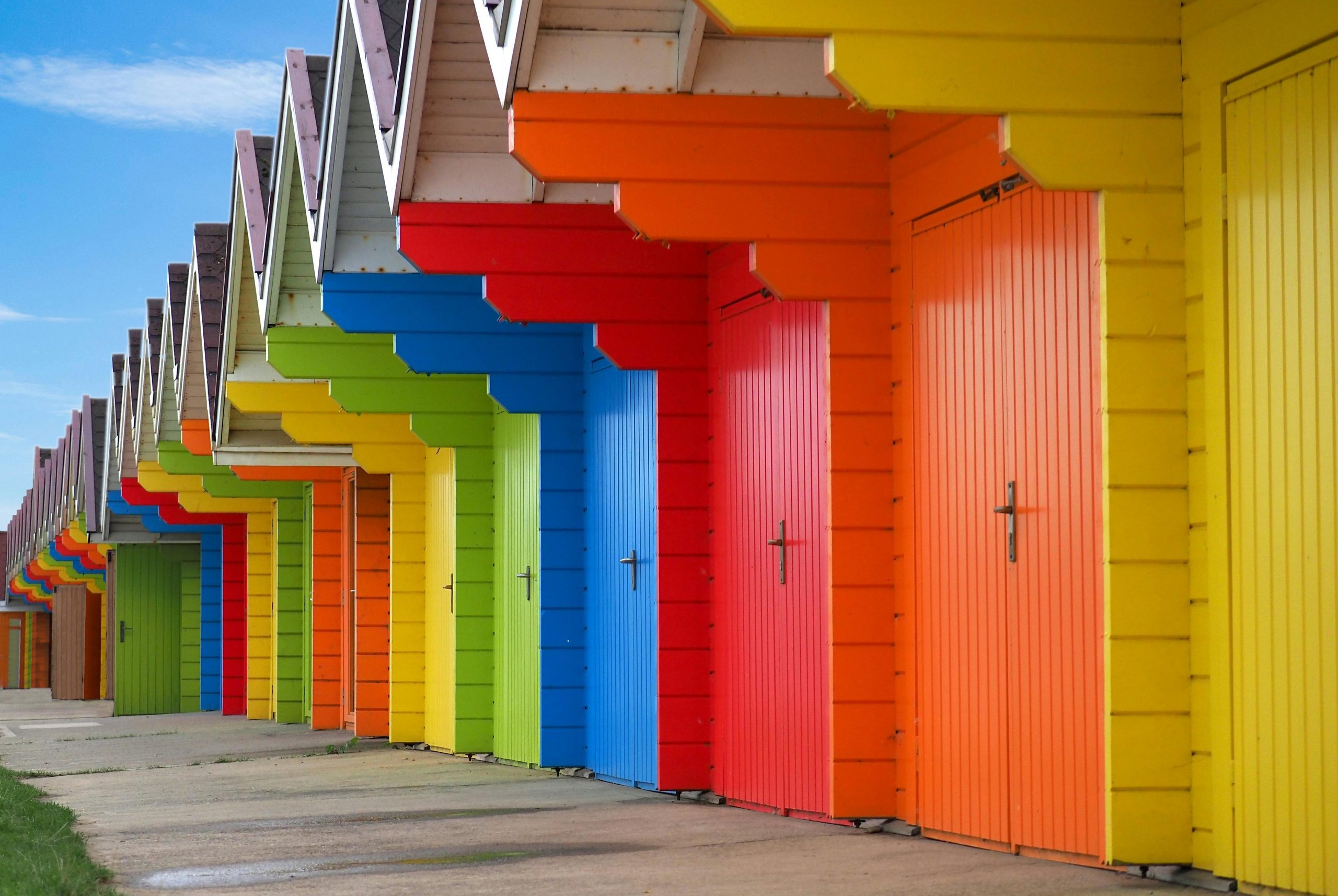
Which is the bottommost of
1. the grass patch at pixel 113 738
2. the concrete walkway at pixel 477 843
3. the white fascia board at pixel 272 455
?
the grass patch at pixel 113 738

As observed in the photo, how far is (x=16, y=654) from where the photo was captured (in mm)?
63656

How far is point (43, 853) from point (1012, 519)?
453 centimetres

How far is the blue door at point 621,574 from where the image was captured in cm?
1021

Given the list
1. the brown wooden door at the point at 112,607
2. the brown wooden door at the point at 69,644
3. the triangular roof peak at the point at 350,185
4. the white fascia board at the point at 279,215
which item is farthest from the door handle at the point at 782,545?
the brown wooden door at the point at 69,644

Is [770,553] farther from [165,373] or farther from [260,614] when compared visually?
[260,614]

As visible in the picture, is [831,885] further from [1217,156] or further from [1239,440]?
[1217,156]

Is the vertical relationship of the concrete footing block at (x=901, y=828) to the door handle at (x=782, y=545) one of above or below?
below

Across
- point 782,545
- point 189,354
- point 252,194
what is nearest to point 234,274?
point 252,194

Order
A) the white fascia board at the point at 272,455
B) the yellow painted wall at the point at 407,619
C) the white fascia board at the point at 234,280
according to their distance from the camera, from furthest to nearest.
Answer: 1. the white fascia board at the point at 272,455
2. the white fascia board at the point at 234,280
3. the yellow painted wall at the point at 407,619

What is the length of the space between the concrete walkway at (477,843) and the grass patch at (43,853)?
152 millimetres

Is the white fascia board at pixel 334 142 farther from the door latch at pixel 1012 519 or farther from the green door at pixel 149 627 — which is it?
the green door at pixel 149 627

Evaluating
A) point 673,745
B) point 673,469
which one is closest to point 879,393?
point 673,469

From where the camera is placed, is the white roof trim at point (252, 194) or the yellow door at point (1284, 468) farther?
the white roof trim at point (252, 194)

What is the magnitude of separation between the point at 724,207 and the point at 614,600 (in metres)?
4.04
